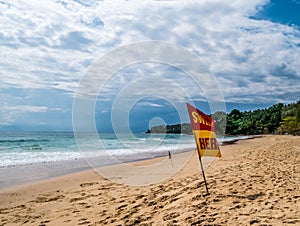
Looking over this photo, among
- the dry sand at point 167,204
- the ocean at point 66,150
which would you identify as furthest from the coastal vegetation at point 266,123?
the dry sand at point 167,204

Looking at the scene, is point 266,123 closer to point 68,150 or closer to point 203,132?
point 68,150

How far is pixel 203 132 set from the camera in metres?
6.39

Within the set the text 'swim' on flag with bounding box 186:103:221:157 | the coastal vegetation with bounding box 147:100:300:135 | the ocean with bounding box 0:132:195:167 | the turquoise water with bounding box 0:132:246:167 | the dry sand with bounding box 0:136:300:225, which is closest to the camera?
the dry sand with bounding box 0:136:300:225

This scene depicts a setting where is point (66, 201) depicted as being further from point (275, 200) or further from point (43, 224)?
point (275, 200)

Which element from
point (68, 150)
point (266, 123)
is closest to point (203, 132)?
point (68, 150)

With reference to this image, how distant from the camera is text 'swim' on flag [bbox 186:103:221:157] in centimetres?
616

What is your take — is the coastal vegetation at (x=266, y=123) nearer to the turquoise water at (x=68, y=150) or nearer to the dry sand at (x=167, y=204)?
the turquoise water at (x=68, y=150)

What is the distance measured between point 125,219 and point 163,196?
1.72m

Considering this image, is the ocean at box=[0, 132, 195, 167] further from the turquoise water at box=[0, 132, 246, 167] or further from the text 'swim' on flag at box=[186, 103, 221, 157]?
the text 'swim' on flag at box=[186, 103, 221, 157]

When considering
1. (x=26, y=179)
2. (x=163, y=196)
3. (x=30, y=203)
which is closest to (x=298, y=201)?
(x=163, y=196)

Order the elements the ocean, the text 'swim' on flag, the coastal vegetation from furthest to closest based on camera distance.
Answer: the coastal vegetation, the ocean, the text 'swim' on flag

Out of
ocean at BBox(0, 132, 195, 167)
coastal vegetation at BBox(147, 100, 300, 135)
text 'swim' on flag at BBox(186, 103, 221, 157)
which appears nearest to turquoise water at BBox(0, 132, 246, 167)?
ocean at BBox(0, 132, 195, 167)

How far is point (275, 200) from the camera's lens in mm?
5320

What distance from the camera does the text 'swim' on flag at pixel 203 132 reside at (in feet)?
20.2
